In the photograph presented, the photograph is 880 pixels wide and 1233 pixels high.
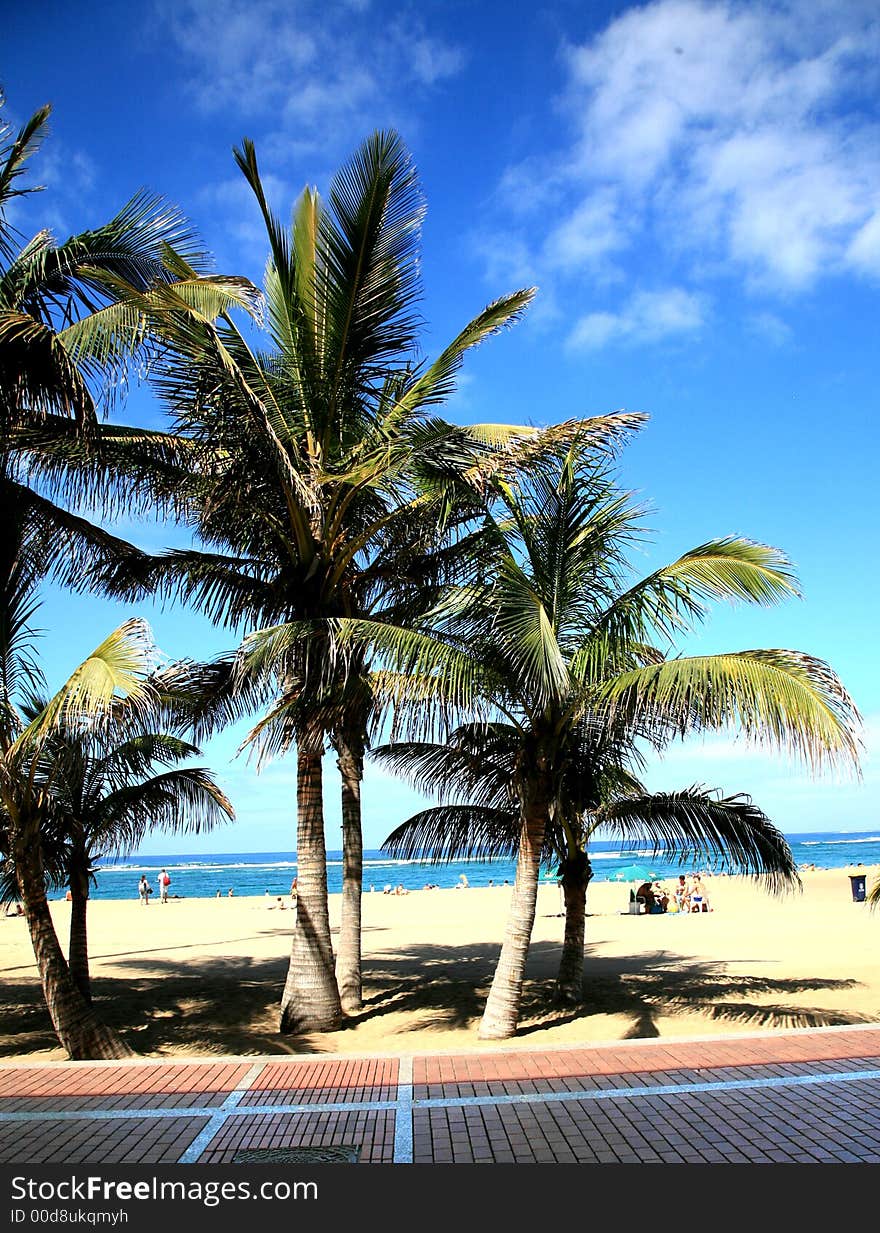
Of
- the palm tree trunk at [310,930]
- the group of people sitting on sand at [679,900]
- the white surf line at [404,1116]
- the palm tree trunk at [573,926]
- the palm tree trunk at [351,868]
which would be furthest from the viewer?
the group of people sitting on sand at [679,900]

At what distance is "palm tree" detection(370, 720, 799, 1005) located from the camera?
10.5 metres

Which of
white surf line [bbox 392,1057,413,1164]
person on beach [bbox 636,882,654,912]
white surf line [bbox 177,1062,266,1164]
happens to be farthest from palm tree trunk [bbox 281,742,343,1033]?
person on beach [bbox 636,882,654,912]

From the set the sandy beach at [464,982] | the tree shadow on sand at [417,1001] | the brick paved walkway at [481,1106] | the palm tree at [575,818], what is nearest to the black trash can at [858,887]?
the sandy beach at [464,982]

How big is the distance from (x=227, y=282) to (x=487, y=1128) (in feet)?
26.1

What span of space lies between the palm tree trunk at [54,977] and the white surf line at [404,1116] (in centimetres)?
327

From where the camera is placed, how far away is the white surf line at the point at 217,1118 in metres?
5.29

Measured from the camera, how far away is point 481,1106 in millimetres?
6043

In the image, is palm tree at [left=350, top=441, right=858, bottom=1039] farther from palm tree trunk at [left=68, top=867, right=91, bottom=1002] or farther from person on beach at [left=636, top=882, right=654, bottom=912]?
person on beach at [left=636, top=882, right=654, bottom=912]

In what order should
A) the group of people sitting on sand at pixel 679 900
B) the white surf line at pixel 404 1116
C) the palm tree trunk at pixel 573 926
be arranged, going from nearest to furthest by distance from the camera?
1. the white surf line at pixel 404 1116
2. the palm tree trunk at pixel 573 926
3. the group of people sitting on sand at pixel 679 900

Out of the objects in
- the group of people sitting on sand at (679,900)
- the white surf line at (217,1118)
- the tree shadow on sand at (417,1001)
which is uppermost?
the white surf line at (217,1118)

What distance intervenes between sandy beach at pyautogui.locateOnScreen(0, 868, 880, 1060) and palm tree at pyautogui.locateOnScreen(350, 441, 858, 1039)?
6.61ft

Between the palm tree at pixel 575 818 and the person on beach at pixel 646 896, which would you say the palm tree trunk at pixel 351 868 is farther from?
the person on beach at pixel 646 896

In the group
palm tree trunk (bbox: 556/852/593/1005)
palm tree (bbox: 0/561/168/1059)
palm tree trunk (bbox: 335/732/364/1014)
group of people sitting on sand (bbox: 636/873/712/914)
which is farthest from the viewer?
group of people sitting on sand (bbox: 636/873/712/914)

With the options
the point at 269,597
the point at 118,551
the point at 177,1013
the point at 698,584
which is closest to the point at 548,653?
the point at 698,584
